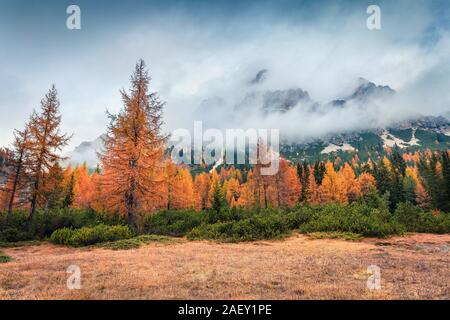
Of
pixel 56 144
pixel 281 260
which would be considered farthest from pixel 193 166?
pixel 281 260

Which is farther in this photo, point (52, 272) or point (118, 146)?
point (118, 146)

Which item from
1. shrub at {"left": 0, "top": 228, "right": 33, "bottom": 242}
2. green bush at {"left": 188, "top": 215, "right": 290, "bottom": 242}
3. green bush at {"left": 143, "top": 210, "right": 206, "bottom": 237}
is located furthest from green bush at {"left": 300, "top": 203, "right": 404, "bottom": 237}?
shrub at {"left": 0, "top": 228, "right": 33, "bottom": 242}

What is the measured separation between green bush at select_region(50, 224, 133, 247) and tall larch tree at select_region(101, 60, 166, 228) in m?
2.00

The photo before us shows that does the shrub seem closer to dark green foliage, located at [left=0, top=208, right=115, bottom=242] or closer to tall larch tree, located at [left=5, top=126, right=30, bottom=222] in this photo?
dark green foliage, located at [left=0, top=208, right=115, bottom=242]

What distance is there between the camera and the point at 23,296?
5555mm

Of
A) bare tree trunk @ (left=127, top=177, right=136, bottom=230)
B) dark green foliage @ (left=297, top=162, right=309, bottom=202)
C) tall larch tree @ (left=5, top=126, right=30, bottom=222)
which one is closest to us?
bare tree trunk @ (left=127, top=177, right=136, bottom=230)

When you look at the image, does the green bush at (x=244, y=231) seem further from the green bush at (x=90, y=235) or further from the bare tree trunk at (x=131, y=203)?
the bare tree trunk at (x=131, y=203)

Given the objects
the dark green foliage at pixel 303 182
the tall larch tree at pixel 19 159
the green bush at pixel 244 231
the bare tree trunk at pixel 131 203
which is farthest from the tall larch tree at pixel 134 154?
the dark green foliage at pixel 303 182

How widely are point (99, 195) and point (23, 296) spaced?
1461 centimetres

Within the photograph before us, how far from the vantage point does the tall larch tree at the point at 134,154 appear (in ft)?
62.5

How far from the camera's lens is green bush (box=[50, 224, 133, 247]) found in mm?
15492

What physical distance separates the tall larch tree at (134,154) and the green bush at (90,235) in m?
2.00

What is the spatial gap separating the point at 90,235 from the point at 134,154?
230 inches
